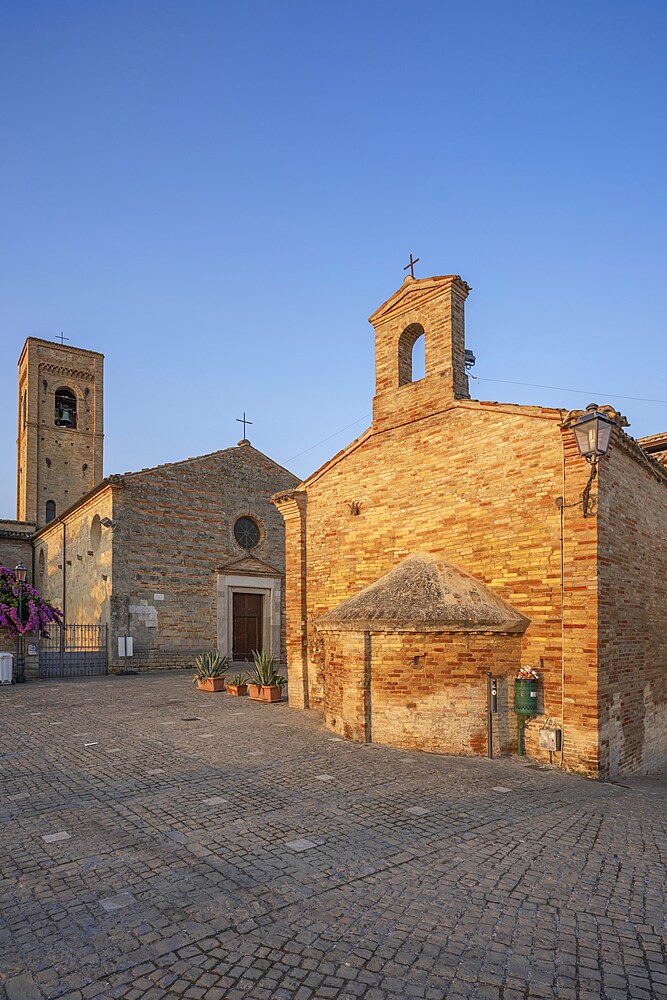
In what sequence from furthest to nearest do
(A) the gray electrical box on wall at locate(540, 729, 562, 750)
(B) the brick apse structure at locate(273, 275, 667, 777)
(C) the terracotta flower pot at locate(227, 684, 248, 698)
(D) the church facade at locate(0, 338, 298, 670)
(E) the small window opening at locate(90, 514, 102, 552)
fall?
(E) the small window opening at locate(90, 514, 102, 552)
(D) the church facade at locate(0, 338, 298, 670)
(C) the terracotta flower pot at locate(227, 684, 248, 698)
(B) the brick apse structure at locate(273, 275, 667, 777)
(A) the gray electrical box on wall at locate(540, 729, 562, 750)

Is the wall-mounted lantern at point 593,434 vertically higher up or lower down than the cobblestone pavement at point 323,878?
higher up

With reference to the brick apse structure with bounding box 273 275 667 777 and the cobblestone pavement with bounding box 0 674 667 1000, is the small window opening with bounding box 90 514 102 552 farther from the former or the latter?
the cobblestone pavement with bounding box 0 674 667 1000

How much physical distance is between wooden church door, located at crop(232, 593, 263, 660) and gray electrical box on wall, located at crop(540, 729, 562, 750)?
1612cm

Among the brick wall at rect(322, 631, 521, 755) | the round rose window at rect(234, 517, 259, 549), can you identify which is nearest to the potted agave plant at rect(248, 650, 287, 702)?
the brick wall at rect(322, 631, 521, 755)

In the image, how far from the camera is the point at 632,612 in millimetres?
9492

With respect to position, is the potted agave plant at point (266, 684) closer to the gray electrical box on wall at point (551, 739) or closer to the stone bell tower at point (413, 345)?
the stone bell tower at point (413, 345)

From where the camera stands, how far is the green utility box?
343 inches

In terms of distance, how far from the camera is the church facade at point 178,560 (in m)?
20.8

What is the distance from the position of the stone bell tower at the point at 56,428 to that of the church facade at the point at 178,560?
5603 millimetres

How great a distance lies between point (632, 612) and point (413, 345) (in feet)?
21.2

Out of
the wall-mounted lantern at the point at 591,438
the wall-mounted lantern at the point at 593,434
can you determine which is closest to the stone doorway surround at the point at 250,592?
the wall-mounted lantern at the point at 591,438

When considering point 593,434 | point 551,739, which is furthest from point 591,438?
point 551,739

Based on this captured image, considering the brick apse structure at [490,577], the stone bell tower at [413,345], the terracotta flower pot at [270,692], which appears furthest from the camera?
the terracotta flower pot at [270,692]

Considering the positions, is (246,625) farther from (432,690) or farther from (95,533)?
(432,690)
